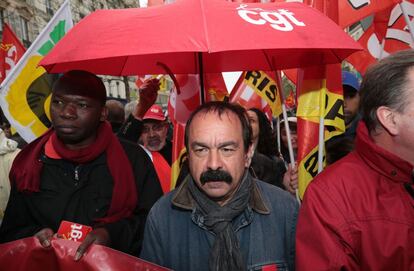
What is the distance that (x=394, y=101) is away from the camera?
1826 mm

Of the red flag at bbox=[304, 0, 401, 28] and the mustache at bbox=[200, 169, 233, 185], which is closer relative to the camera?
the mustache at bbox=[200, 169, 233, 185]

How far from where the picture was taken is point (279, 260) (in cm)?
202

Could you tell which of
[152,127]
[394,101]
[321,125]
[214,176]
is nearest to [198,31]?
[214,176]

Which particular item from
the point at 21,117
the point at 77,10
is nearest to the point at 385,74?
the point at 21,117

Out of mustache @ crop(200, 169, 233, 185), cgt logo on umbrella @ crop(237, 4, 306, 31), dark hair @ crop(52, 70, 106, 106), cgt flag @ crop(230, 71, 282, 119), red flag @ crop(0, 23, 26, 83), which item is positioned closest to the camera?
mustache @ crop(200, 169, 233, 185)

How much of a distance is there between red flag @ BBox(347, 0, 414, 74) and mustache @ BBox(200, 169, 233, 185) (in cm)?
297

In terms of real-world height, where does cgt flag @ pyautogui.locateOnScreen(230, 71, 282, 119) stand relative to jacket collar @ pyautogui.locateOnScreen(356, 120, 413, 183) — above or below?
below

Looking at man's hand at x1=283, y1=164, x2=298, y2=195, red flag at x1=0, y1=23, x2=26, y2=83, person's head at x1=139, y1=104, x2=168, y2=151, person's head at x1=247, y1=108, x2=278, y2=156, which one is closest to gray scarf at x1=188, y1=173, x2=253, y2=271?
man's hand at x1=283, y1=164, x2=298, y2=195

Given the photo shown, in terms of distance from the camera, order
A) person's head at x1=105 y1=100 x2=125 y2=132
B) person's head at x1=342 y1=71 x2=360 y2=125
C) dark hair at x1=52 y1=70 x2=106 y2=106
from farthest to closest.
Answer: person's head at x1=105 y1=100 x2=125 y2=132, person's head at x1=342 y1=71 x2=360 y2=125, dark hair at x1=52 y1=70 x2=106 y2=106

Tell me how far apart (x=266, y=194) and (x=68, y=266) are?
0.96m

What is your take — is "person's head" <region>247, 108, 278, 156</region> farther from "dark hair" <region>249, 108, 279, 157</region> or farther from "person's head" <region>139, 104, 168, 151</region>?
"person's head" <region>139, 104, 168, 151</region>

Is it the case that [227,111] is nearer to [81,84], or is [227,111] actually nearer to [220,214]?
[220,214]

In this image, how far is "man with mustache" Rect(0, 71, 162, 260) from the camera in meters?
2.41

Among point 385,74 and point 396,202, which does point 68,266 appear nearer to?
point 396,202
